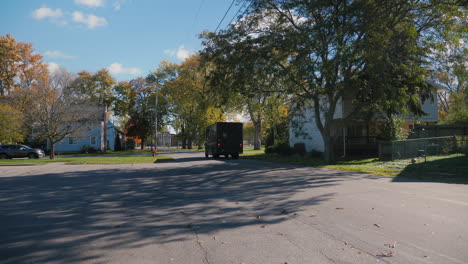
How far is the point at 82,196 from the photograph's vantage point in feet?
29.4

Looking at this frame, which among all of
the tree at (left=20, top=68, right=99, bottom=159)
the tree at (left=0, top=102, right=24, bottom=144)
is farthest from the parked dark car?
the tree at (left=20, top=68, right=99, bottom=159)

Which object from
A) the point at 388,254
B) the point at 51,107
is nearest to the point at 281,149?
the point at 51,107

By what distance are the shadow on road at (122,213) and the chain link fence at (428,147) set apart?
10.5 meters

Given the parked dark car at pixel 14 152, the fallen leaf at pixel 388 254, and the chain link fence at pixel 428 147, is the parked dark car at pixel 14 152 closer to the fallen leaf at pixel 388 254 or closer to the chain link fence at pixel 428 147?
the chain link fence at pixel 428 147

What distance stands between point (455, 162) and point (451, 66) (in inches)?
192

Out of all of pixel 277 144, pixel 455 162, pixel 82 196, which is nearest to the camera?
pixel 82 196

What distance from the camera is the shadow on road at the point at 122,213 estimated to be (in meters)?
4.68

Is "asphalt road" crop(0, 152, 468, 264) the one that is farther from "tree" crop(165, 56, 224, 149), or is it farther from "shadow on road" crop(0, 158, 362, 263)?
"tree" crop(165, 56, 224, 149)

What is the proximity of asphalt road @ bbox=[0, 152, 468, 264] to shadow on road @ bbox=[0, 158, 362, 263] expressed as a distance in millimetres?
19

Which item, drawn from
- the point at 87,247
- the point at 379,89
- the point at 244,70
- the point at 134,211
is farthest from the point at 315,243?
the point at 379,89

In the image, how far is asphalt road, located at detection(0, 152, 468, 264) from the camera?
4.16 metres

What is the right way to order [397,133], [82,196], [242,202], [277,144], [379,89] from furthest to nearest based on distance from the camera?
[277,144] → [397,133] → [379,89] → [82,196] → [242,202]

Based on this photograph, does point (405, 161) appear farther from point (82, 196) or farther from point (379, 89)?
point (82, 196)

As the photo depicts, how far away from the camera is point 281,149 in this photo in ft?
102
